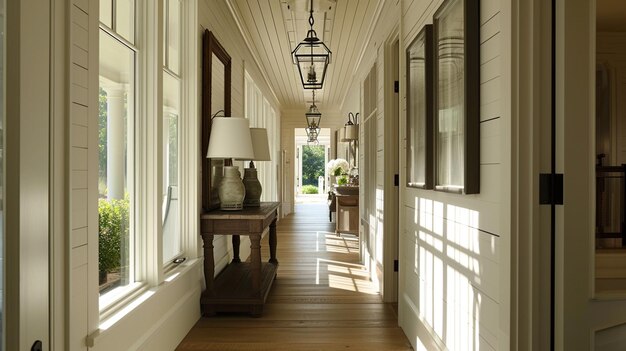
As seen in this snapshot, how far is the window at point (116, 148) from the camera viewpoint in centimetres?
216

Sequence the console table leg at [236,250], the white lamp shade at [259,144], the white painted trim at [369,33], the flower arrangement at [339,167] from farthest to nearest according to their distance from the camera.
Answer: the flower arrangement at [339,167] → the console table leg at [236,250] → the white painted trim at [369,33] → the white lamp shade at [259,144]

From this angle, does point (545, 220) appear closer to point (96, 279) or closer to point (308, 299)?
point (96, 279)

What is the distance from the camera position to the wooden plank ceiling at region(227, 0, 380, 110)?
4.69 meters

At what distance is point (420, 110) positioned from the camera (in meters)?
2.78

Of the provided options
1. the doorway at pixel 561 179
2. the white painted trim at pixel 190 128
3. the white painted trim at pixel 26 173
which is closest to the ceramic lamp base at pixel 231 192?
the white painted trim at pixel 190 128

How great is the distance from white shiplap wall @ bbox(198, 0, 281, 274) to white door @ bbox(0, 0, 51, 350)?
8.27 ft

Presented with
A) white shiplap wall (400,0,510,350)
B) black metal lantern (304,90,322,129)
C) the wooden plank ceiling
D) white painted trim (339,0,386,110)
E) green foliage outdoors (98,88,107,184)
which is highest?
the wooden plank ceiling

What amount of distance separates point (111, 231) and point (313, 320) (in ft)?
6.39

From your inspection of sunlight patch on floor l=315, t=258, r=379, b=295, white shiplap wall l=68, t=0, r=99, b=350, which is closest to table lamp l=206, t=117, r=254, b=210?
white shiplap wall l=68, t=0, r=99, b=350

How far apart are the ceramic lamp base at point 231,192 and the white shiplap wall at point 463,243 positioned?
1.35 m

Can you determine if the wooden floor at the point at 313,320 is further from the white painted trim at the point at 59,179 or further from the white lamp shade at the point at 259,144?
the white painted trim at the point at 59,179

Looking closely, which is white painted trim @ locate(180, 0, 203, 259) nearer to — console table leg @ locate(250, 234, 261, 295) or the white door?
console table leg @ locate(250, 234, 261, 295)

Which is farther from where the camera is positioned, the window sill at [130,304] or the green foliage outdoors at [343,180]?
the green foliage outdoors at [343,180]

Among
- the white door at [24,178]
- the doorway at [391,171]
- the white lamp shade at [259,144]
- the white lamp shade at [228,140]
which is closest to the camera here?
the white door at [24,178]
